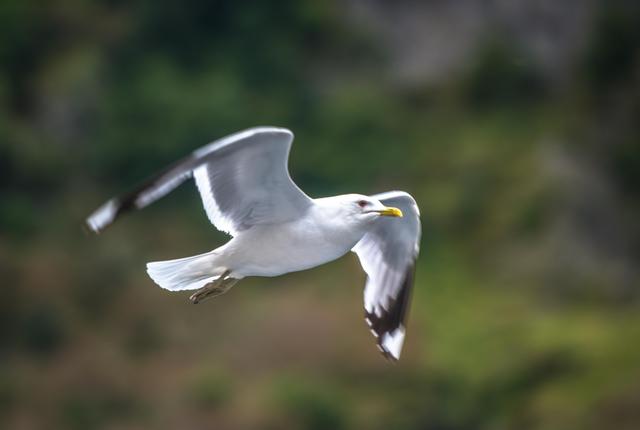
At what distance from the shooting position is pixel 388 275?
7277mm

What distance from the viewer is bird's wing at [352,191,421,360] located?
7.20m

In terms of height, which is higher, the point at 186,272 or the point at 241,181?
the point at 241,181

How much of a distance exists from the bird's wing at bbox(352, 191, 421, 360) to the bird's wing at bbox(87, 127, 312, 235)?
929mm

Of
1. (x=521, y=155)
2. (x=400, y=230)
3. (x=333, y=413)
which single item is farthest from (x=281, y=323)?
(x=400, y=230)

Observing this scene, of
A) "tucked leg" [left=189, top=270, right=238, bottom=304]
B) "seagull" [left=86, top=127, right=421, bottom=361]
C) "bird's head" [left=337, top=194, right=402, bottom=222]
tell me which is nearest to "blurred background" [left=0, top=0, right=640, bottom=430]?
"tucked leg" [left=189, top=270, right=238, bottom=304]

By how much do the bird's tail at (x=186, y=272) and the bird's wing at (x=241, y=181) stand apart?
0.65ft

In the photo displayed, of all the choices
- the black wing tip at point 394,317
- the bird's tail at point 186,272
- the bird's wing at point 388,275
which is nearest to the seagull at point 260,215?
the bird's tail at point 186,272

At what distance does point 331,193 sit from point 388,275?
10837 millimetres

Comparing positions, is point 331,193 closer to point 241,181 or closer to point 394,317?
point 394,317

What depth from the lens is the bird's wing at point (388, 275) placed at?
23.6ft

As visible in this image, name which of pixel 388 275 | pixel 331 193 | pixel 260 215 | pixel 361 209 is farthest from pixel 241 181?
pixel 331 193

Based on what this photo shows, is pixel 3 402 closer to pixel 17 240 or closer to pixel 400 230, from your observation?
Result: pixel 17 240

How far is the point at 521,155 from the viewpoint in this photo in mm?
17922

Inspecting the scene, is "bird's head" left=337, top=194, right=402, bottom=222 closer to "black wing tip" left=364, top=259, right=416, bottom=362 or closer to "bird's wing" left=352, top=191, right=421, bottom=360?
"bird's wing" left=352, top=191, right=421, bottom=360
